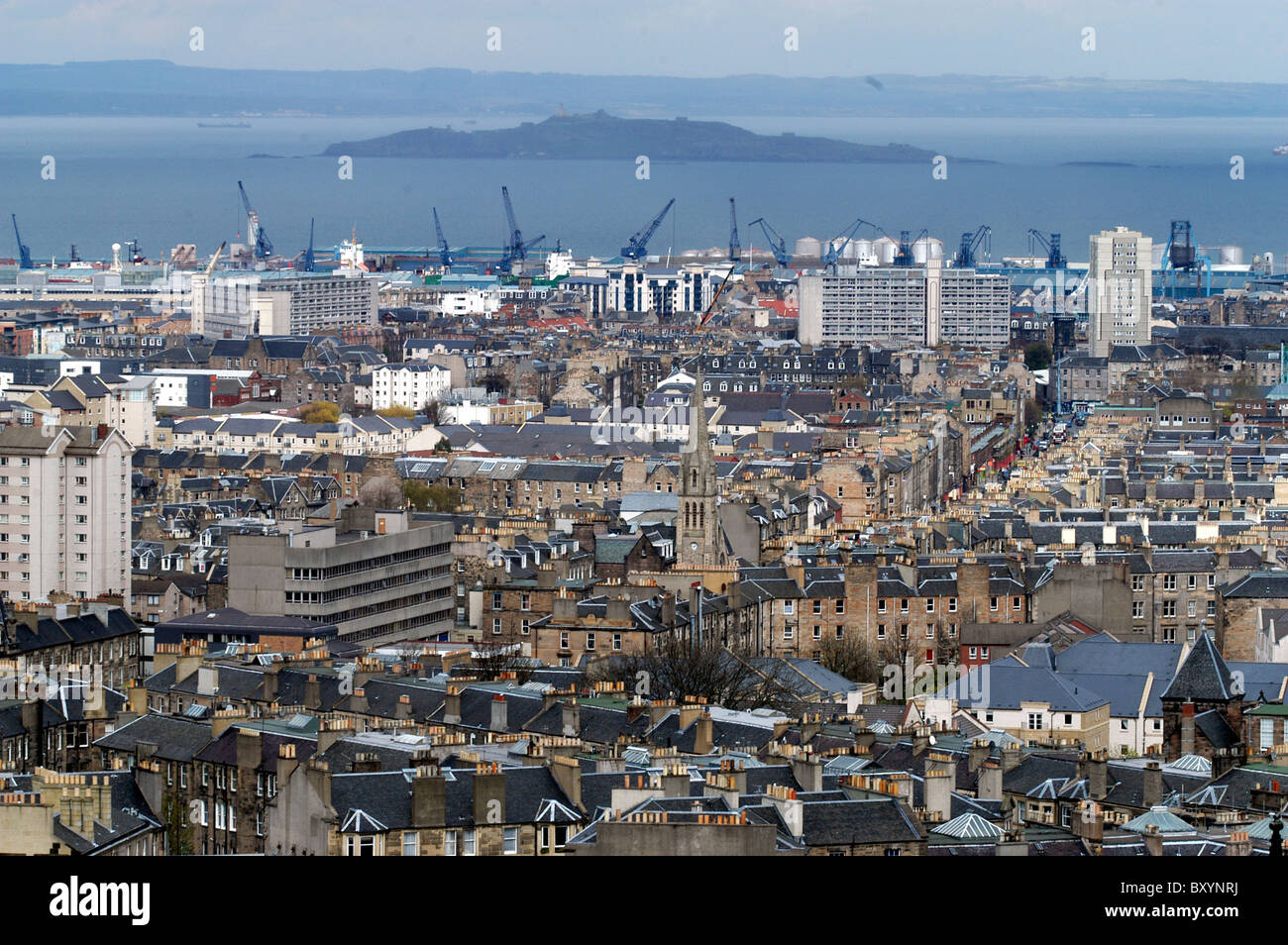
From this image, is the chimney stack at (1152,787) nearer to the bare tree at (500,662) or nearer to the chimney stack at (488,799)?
the chimney stack at (488,799)

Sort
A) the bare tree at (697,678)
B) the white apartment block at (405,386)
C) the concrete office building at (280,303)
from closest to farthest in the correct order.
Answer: the bare tree at (697,678), the white apartment block at (405,386), the concrete office building at (280,303)

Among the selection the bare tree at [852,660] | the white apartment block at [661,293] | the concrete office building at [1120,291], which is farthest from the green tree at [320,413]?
the white apartment block at [661,293]

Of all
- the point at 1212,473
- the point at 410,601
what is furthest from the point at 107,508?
the point at 1212,473

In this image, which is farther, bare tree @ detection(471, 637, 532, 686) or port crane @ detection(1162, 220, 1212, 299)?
port crane @ detection(1162, 220, 1212, 299)

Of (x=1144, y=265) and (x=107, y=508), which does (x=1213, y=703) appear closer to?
(x=107, y=508)

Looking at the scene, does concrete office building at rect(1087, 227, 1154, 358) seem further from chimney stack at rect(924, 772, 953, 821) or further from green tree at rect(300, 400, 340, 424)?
chimney stack at rect(924, 772, 953, 821)

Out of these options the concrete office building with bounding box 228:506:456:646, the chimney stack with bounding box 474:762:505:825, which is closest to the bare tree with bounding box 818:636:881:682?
the concrete office building with bounding box 228:506:456:646

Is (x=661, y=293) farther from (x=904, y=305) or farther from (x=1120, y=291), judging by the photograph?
(x=1120, y=291)
